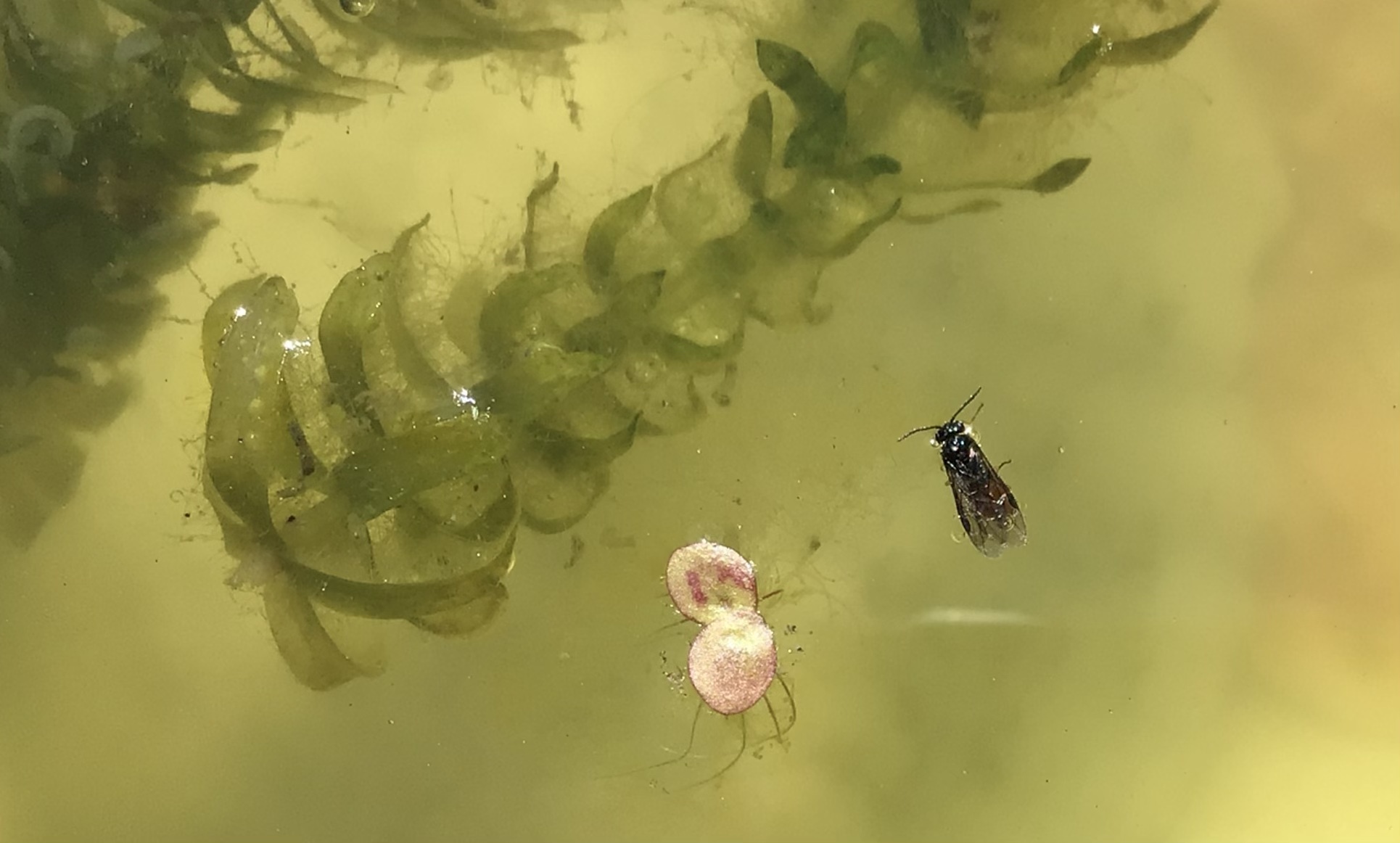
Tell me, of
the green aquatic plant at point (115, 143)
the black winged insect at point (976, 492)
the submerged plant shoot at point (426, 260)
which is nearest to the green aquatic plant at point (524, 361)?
the submerged plant shoot at point (426, 260)

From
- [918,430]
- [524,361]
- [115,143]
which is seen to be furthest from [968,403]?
[115,143]

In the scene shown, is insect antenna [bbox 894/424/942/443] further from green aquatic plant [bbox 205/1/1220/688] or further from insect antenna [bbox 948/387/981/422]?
green aquatic plant [bbox 205/1/1220/688]

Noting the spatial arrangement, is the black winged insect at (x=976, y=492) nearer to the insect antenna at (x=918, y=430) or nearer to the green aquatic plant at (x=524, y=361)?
the insect antenna at (x=918, y=430)

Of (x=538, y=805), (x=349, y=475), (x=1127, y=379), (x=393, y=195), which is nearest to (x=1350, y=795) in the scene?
(x=1127, y=379)

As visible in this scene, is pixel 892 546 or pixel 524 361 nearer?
pixel 524 361

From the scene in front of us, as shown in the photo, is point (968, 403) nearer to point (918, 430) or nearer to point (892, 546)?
point (918, 430)
